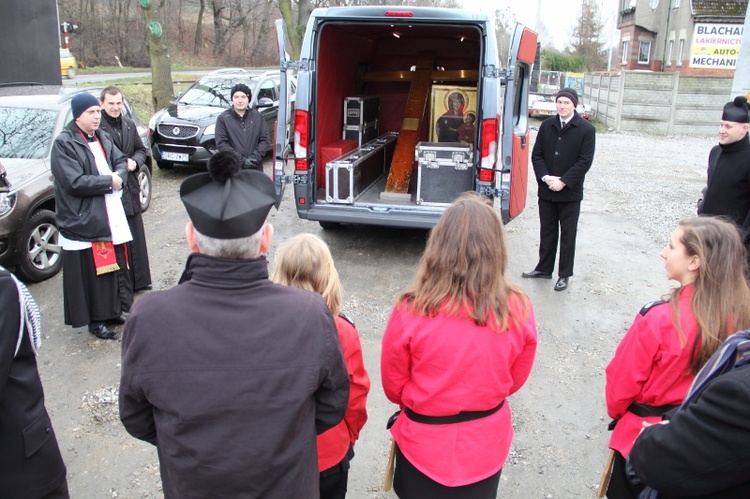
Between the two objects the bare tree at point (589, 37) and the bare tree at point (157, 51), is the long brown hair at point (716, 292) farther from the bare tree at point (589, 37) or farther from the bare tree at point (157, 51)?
the bare tree at point (589, 37)

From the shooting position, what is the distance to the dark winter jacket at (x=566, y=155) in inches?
216

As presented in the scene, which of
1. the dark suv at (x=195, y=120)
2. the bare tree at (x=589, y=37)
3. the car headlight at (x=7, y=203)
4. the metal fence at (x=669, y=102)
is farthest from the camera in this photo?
the bare tree at (x=589, y=37)

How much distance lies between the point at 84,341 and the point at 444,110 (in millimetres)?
4939

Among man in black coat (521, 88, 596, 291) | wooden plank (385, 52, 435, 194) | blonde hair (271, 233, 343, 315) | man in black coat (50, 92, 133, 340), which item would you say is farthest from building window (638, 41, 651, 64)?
blonde hair (271, 233, 343, 315)

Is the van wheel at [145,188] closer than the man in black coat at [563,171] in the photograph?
No

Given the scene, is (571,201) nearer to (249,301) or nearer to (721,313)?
(721,313)

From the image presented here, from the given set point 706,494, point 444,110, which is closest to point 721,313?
point 706,494

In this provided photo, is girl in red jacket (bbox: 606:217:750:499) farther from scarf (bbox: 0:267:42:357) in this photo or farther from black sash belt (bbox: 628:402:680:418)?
scarf (bbox: 0:267:42:357)

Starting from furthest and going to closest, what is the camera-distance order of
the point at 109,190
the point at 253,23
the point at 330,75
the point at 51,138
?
the point at 253,23 → the point at 330,75 → the point at 51,138 → the point at 109,190

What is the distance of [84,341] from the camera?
15.3ft

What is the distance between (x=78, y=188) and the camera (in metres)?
4.23

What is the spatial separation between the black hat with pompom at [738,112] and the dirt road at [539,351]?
1.82 meters

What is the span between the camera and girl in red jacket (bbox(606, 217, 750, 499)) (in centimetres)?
215

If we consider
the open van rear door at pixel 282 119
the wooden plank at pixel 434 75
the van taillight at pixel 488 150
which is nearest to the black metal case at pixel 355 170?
the open van rear door at pixel 282 119
